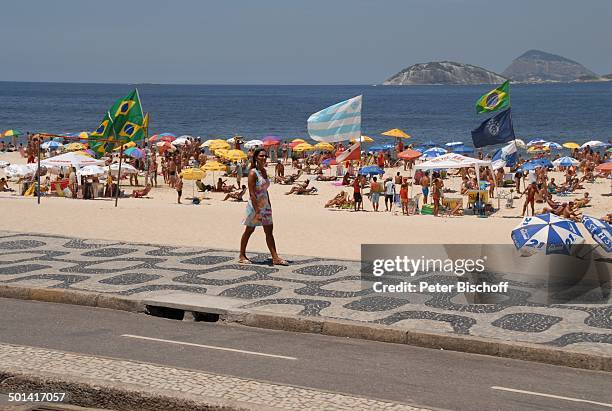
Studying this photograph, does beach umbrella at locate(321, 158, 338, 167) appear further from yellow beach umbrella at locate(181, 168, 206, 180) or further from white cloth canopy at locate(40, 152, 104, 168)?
white cloth canopy at locate(40, 152, 104, 168)

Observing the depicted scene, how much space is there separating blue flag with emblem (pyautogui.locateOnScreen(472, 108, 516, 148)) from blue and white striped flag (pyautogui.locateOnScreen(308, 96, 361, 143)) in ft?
11.4

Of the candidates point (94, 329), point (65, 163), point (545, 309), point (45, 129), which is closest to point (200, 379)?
point (94, 329)

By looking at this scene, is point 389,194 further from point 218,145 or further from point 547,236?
point 218,145

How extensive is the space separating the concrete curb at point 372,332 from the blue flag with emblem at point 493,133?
15.5 m

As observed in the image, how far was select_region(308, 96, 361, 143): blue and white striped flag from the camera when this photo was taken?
24.2 m

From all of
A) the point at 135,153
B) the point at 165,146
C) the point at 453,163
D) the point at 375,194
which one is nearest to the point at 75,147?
the point at 165,146

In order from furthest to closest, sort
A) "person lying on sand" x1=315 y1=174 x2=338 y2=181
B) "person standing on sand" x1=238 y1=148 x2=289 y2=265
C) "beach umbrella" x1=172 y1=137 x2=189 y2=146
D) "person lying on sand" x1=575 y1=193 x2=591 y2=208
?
1. "beach umbrella" x1=172 y1=137 x2=189 y2=146
2. "person lying on sand" x1=315 y1=174 x2=338 y2=181
3. "person lying on sand" x1=575 y1=193 x2=591 y2=208
4. "person standing on sand" x1=238 y1=148 x2=289 y2=265

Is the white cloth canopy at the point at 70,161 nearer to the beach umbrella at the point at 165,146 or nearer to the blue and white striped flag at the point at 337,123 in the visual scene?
the blue and white striped flag at the point at 337,123

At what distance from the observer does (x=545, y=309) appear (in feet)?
31.8

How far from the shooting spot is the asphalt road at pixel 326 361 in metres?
6.67

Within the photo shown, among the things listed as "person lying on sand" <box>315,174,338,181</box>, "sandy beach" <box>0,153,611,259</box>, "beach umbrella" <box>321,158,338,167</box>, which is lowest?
"sandy beach" <box>0,153,611,259</box>

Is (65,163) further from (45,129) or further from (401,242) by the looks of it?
(45,129)

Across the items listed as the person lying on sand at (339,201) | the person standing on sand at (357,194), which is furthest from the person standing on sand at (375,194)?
the person lying on sand at (339,201)

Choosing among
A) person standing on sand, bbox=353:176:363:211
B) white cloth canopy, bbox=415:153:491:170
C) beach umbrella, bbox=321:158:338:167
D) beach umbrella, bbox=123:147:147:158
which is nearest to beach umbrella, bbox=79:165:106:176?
beach umbrella, bbox=123:147:147:158
